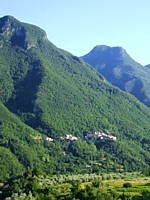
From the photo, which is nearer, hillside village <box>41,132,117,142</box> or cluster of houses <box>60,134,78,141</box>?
cluster of houses <box>60,134,78,141</box>

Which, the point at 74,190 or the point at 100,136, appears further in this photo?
the point at 100,136

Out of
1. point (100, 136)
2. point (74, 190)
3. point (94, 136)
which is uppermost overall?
point (100, 136)

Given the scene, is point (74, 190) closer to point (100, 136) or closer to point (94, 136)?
point (94, 136)

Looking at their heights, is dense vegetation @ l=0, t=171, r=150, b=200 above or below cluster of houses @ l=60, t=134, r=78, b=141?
below

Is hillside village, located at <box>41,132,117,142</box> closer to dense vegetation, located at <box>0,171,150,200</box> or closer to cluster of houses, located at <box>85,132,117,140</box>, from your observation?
cluster of houses, located at <box>85,132,117,140</box>

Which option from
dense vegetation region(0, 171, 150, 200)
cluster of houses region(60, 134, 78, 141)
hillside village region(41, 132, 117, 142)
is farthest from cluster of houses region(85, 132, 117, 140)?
dense vegetation region(0, 171, 150, 200)

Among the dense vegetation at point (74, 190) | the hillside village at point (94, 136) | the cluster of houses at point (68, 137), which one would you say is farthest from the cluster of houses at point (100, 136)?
the dense vegetation at point (74, 190)

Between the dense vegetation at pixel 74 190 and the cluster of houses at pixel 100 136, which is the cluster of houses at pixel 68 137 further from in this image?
the dense vegetation at pixel 74 190

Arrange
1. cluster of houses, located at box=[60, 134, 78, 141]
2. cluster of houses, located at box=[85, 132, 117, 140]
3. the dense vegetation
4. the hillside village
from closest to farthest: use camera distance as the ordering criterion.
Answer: the dense vegetation
cluster of houses, located at box=[60, 134, 78, 141]
the hillside village
cluster of houses, located at box=[85, 132, 117, 140]

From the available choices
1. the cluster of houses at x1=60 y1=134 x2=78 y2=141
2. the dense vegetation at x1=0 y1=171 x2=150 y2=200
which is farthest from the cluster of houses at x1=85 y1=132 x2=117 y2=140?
the dense vegetation at x1=0 y1=171 x2=150 y2=200

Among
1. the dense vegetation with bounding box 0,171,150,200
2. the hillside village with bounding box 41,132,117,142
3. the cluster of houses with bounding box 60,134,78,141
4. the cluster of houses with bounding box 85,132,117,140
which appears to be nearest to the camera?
the dense vegetation with bounding box 0,171,150,200

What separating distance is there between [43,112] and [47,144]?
27718 mm

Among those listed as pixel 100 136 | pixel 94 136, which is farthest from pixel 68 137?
pixel 100 136

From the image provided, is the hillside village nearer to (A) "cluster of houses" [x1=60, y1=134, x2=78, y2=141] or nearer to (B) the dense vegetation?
(A) "cluster of houses" [x1=60, y1=134, x2=78, y2=141]
